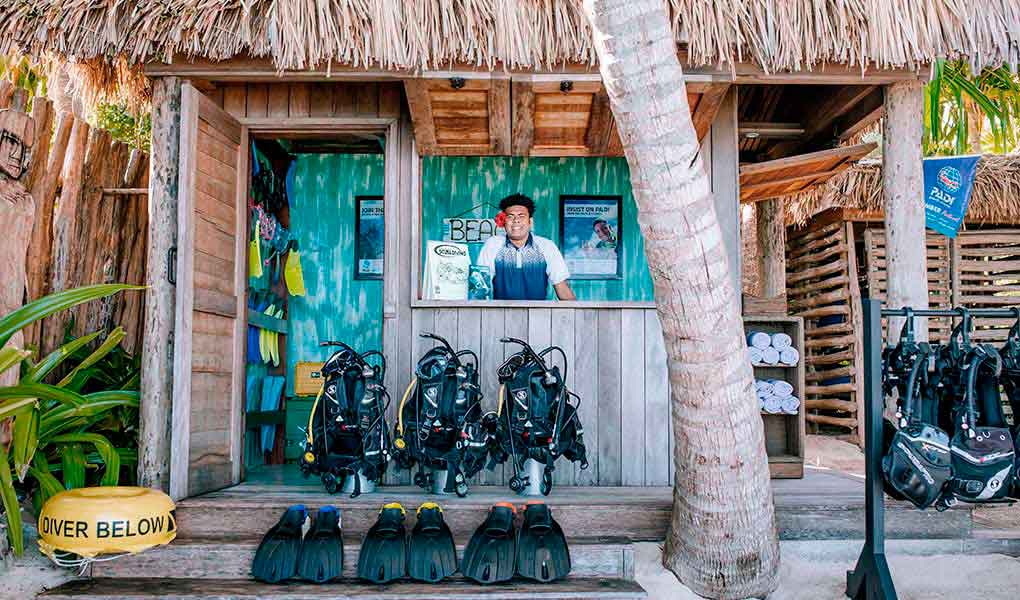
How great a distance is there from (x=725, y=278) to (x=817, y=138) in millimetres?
3478

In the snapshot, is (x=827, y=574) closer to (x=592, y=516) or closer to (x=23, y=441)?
(x=592, y=516)

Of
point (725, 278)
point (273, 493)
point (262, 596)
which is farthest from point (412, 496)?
point (725, 278)

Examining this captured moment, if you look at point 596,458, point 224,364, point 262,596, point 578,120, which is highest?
point 578,120

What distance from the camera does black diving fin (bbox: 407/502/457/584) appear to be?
360 cm

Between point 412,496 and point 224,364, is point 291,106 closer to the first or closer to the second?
point 224,364

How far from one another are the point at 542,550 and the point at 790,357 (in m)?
2.62

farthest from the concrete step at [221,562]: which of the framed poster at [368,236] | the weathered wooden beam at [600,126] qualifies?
the framed poster at [368,236]

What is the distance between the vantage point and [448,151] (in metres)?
5.45

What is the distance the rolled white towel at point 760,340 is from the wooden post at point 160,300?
3.61 meters

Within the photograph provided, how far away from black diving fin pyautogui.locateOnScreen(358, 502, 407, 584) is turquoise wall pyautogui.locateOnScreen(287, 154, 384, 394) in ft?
9.79

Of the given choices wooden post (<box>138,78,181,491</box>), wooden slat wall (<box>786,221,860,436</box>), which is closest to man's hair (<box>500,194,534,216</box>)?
wooden post (<box>138,78,181,491</box>)

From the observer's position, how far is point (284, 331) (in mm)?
6512

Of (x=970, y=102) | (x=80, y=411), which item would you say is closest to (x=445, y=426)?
(x=80, y=411)

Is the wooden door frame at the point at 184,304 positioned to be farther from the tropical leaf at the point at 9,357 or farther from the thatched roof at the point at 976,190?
the thatched roof at the point at 976,190
